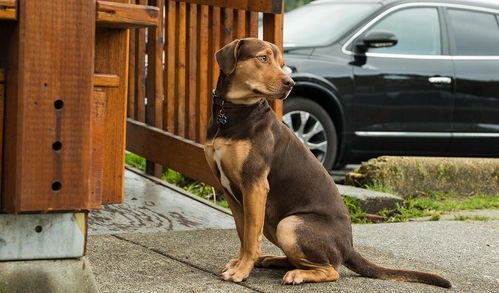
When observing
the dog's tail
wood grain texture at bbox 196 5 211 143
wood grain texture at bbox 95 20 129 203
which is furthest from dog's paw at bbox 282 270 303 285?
wood grain texture at bbox 196 5 211 143

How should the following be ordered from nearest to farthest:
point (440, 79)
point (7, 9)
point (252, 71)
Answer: point (7, 9)
point (252, 71)
point (440, 79)

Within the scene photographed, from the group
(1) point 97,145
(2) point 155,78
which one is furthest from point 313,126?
(1) point 97,145

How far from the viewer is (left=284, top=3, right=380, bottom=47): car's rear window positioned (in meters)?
9.16

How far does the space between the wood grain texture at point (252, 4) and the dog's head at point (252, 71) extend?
4.09ft

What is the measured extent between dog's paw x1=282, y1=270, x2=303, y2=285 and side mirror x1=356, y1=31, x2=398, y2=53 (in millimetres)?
5157

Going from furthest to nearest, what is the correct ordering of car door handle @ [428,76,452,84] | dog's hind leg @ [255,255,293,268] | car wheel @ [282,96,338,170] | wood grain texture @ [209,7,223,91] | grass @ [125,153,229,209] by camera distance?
car door handle @ [428,76,452,84], car wheel @ [282,96,338,170], grass @ [125,153,229,209], wood grain texture @ [209,7,223,91], dog's hind leg @ [255,255,293,268]

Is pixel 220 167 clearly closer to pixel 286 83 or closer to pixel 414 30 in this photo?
pixel 286 83

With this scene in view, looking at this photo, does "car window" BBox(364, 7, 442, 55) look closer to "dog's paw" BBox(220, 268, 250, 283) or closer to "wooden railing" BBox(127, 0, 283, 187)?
"wooden railing" BBox(127, 0, 283, 187)

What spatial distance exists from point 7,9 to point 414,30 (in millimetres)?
6894

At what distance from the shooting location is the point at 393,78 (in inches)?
361

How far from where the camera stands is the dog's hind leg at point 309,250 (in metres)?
4.29

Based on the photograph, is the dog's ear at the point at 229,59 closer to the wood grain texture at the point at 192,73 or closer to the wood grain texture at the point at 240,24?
the wood grain texture at the point at 240,24

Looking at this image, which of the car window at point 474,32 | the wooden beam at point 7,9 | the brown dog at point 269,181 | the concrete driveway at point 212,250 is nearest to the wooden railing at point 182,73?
the concrete driveway at point 212,250

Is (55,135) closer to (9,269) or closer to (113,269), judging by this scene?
(9,269)
